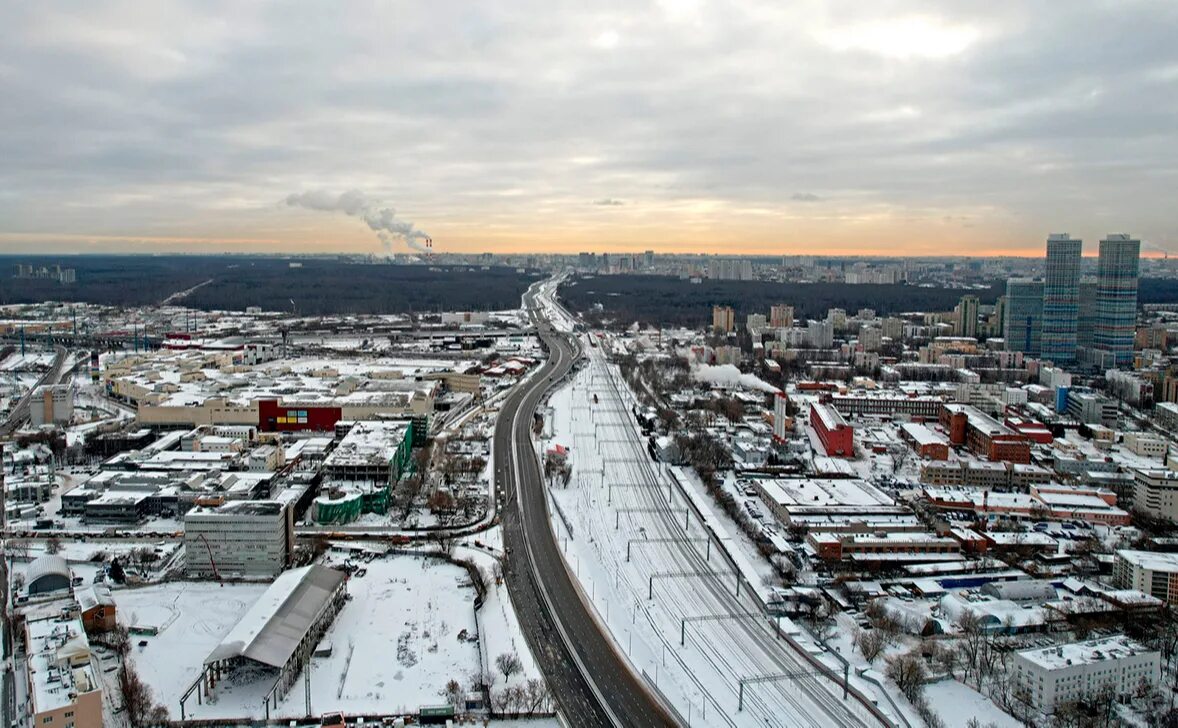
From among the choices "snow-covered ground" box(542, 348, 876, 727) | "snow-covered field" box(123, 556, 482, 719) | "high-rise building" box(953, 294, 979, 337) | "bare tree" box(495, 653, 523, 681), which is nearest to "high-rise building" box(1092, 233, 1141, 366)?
"high-rise building" box(953, 294, 979, 337)

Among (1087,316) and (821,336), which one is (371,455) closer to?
(821,336)

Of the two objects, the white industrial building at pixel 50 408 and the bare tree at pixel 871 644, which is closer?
the bare tree at pixel 871 644

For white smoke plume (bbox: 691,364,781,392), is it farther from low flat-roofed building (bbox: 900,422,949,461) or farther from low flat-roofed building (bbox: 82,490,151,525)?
low flat-roofed building (bbox: 82,490,151,525)

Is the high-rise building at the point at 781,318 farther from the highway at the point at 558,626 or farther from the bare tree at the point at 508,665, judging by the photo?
the bare tree at the point at 508,665

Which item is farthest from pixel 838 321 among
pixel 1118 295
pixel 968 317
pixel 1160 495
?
pixel 1160 495

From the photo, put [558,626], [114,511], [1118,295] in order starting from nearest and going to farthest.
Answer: [558,626], [114,511], [1118,295]

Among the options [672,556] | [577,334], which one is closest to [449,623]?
[672,556]

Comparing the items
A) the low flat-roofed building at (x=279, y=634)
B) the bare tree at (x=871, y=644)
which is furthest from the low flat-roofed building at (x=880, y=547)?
the low flat-roofed building at (x=279, y=634)
